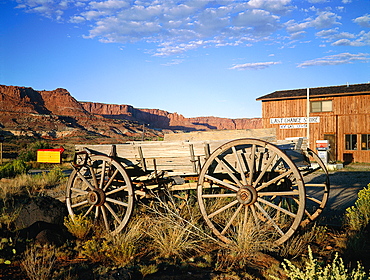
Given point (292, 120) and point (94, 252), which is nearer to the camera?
point (94, 252)

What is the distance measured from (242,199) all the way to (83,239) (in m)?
2.55

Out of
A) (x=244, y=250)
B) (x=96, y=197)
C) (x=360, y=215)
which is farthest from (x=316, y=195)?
(x=96, y=197)

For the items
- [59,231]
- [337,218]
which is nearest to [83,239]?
[59,231]

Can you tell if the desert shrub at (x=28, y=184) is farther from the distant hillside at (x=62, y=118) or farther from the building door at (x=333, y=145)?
the distant hillside at (x=62, y=118)

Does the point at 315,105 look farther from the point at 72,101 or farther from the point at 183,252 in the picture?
the point at 72,101

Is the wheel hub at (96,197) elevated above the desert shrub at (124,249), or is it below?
above

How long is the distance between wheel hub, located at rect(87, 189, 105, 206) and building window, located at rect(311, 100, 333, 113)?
22.3m

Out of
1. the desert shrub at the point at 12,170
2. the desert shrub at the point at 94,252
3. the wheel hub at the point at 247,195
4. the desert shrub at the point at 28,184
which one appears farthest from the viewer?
the desert shrub at the point at 12,170

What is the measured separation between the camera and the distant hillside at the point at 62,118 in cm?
7662

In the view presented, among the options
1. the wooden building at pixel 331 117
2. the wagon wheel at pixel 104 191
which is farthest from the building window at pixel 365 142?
the wagon wheel at pixel 104 191

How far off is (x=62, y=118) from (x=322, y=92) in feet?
280

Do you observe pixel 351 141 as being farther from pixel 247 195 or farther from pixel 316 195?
pixel 247 195

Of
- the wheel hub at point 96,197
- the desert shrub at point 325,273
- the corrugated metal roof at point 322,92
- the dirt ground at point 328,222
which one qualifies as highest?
the corrugated metal roof at point 322,92

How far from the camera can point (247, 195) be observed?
4.34m
